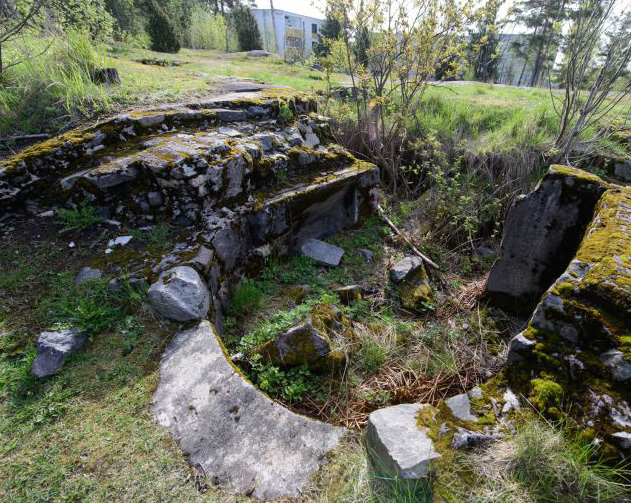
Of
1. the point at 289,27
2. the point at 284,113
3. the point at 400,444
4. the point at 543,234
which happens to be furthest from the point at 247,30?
the point at 400,444

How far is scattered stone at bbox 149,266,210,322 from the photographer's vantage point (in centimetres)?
245

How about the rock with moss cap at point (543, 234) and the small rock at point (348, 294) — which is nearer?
the rock with moss cap at point (543, 234)

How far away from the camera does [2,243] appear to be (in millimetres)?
2900

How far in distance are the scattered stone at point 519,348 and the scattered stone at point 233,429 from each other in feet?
3.54

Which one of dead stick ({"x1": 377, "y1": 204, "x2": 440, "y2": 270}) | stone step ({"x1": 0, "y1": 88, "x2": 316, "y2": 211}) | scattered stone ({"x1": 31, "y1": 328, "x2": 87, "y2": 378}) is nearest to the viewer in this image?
scattered stone ({"x1": 31, "y1": 328, "x2": 87, "y2": 378})

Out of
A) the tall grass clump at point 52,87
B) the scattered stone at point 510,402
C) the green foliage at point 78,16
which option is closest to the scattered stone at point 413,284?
the scattered stone at point 510,402

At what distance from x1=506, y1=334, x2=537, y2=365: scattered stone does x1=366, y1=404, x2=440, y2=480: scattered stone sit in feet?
2.03

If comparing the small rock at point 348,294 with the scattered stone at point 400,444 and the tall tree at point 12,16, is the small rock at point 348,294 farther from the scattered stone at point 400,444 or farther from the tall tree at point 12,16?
the tall tree at point 12,16

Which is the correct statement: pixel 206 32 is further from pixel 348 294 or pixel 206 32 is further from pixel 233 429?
pixel 233 429

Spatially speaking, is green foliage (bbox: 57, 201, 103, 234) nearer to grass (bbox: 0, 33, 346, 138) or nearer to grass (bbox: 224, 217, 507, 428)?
grass (bbox: 0, 33, 346, 138)

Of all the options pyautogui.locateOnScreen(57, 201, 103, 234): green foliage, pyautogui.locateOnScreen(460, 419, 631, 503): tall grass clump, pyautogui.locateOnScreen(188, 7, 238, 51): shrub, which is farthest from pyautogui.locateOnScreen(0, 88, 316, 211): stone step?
pyautogui.locateOnScreen(188, 7, 238, 51): shrub

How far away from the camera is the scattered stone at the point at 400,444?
1.56 metres

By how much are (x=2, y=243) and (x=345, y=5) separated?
5.27 meters

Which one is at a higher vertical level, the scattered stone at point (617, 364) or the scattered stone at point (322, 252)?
the scattered stone at point (617, 364)
